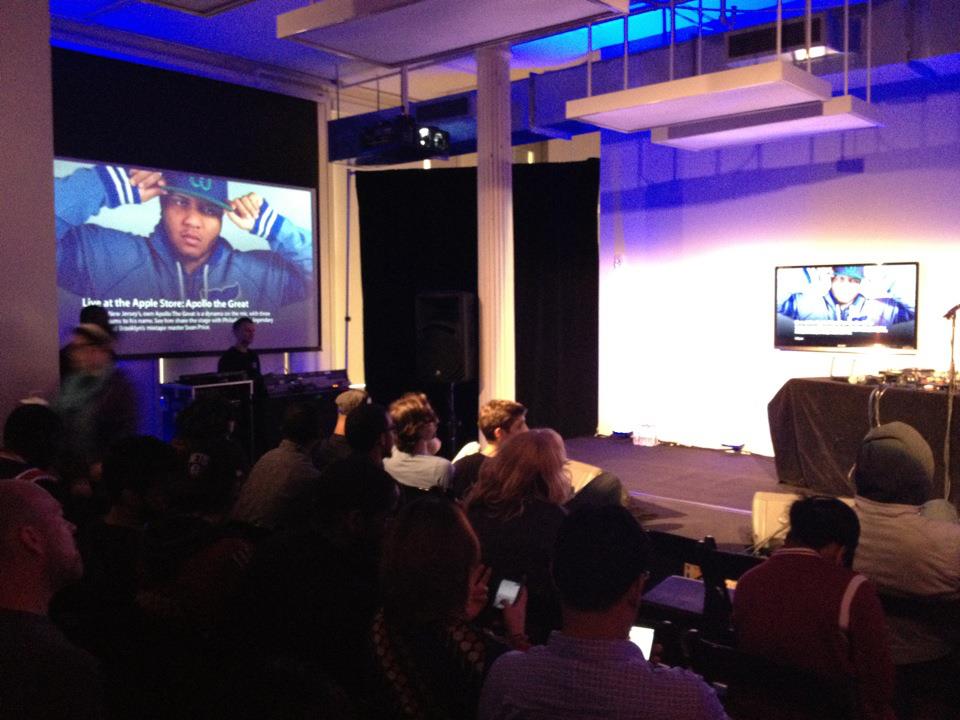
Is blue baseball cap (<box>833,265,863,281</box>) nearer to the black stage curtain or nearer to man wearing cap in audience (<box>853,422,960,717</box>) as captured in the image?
the black stage curtain

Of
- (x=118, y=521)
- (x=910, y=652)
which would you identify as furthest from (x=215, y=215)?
(x=910, y=652)

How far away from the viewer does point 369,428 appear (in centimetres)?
343

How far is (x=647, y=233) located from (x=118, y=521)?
7310 mm

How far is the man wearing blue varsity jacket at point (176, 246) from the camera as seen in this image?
23.6ft

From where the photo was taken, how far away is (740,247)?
8.27 metres

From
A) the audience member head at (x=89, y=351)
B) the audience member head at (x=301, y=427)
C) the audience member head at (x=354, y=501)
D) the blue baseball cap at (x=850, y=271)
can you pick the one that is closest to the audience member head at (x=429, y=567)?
the audience member head at (x=354, y=501)

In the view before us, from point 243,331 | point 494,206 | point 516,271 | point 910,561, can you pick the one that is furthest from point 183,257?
point 910,561

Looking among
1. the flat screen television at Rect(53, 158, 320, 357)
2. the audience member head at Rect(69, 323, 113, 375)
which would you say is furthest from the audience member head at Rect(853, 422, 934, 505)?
the flat screen television at Rect(53, 158, 320, 357)

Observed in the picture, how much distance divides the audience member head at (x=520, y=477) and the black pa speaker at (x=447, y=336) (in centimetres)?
405

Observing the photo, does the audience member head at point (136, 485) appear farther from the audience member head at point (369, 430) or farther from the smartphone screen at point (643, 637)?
the smartphone screen at point (643, 637)

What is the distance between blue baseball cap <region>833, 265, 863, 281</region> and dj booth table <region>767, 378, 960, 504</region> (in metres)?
1.31

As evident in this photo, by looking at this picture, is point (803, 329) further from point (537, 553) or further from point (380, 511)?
point (380, 511)

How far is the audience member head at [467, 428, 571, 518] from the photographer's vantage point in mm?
2699

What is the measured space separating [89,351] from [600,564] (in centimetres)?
367
